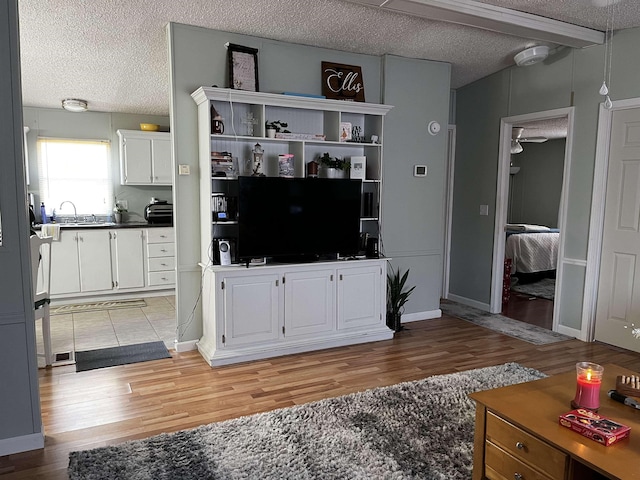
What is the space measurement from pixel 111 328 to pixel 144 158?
8.38 ft

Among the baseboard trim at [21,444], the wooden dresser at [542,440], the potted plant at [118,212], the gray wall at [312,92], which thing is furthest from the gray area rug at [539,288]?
the baseboard trim at [21,444]

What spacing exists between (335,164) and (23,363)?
273 cm

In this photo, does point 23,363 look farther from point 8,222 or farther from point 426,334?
point 426,334

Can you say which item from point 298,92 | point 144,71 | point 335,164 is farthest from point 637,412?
point 144,71

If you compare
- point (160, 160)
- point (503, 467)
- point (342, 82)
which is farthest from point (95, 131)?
point (503, 467)

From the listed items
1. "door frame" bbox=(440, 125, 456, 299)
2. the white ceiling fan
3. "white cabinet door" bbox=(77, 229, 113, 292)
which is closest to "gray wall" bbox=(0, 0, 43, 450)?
"white cabinet door" bbox=(77, 229, 113, 292)

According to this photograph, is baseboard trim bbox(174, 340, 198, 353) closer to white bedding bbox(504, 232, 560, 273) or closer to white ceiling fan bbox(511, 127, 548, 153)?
white bedding bbox(504, 232, 560, 273)

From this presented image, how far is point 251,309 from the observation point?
144 inches

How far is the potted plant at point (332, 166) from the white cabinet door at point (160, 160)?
3.02 m

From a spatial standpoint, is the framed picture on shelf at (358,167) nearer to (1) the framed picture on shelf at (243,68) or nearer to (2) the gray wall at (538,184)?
(1) the framed picture on shelf at (243,68)

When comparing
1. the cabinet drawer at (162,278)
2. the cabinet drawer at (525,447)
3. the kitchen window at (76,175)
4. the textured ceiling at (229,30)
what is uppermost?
the textured ceiling at (229,30)

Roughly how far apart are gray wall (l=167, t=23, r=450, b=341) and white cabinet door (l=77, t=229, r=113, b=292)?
7.78 feet

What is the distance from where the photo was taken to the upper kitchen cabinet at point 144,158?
6059 mm

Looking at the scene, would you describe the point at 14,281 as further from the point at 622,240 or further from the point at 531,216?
the point at 531,216
